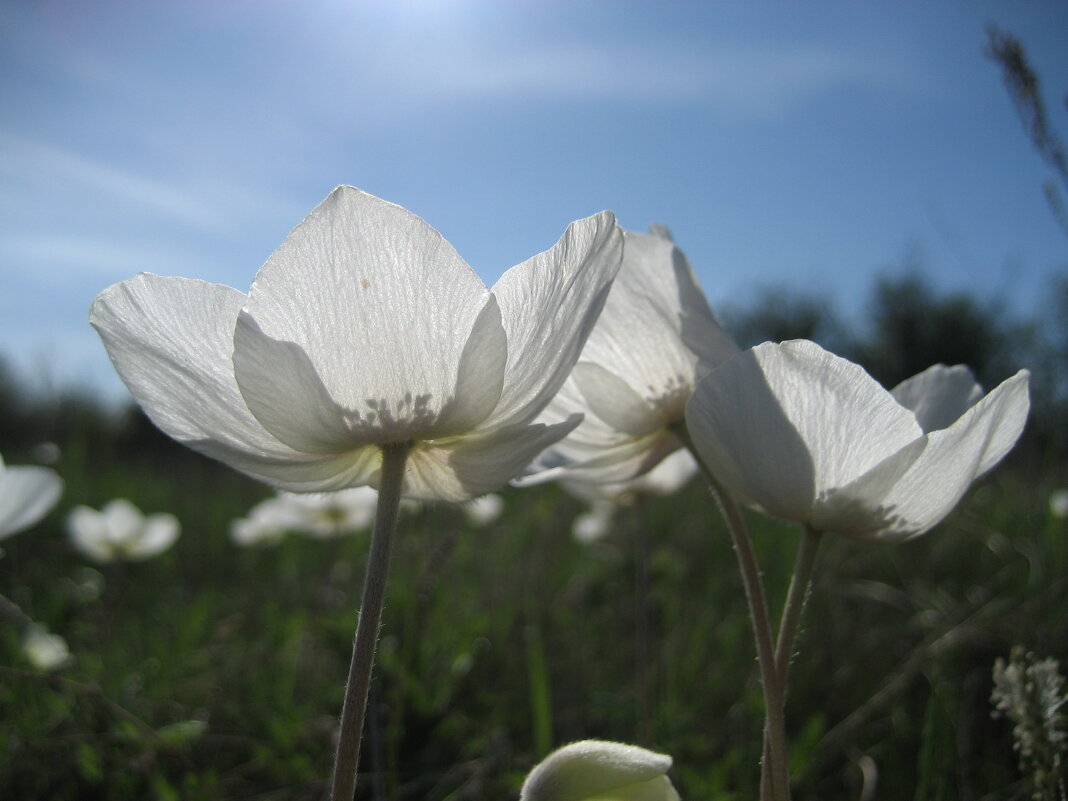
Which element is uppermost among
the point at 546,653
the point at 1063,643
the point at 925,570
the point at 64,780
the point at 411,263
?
the point at 411,263

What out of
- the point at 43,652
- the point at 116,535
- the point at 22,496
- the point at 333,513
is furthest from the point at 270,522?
the point at 22,496

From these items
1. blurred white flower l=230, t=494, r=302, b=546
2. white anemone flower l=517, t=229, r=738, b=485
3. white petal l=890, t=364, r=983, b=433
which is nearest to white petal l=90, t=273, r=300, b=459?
white anemone flower l=517, t=229, r=738, b=485

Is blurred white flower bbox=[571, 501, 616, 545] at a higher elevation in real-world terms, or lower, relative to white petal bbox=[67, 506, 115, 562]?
lower

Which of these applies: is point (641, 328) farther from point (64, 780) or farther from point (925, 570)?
point (925, 570)

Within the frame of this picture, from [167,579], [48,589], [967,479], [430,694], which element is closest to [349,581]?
[167,579]

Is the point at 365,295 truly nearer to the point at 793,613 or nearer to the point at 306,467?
the point at 306,467

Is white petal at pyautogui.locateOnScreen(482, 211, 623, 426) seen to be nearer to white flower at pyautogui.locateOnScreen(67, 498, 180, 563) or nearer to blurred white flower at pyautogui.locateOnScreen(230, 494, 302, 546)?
blurred white flower at pyautogui.locateOnScreen(230, 494, 302, 546)
